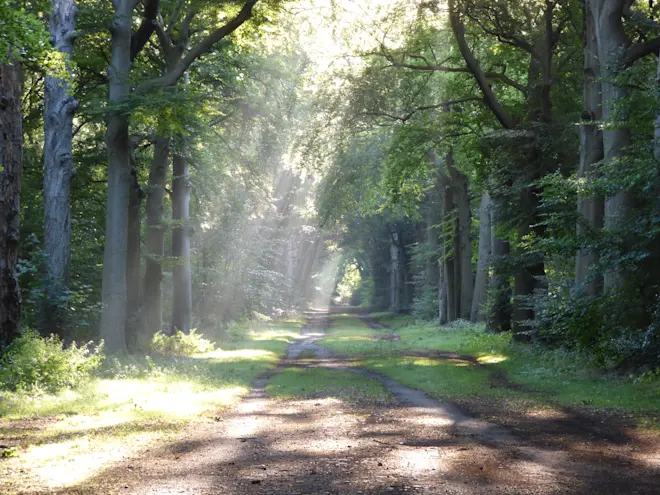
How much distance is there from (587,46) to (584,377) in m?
9.59

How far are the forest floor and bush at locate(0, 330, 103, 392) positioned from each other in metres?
3.43

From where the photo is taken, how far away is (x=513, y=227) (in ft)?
89.5

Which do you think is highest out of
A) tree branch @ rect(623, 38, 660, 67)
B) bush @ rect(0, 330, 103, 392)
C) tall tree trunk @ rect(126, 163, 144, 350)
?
tree branch @ rect(623, 38, 660, 67)

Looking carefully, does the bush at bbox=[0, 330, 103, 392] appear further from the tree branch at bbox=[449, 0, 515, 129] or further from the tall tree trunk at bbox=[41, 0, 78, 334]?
the tree branch at bbox=[449, 0, 515, 129]

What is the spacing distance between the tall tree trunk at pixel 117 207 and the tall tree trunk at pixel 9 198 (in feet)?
15.8

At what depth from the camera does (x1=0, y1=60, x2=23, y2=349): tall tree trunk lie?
50.2 ft

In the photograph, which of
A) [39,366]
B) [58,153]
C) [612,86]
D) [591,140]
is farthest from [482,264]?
[39,366]

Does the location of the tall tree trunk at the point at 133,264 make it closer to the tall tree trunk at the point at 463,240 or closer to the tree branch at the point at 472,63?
the tree branch at the point at 472,63

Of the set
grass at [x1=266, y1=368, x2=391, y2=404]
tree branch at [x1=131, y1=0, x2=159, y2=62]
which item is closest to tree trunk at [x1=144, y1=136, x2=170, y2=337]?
tree branch at [x1=131, y1=0, x2=159, y2=62]

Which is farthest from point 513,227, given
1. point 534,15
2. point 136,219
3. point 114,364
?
point 114,364

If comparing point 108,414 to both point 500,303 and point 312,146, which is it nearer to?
point 312,146

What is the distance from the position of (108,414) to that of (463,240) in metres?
29.6

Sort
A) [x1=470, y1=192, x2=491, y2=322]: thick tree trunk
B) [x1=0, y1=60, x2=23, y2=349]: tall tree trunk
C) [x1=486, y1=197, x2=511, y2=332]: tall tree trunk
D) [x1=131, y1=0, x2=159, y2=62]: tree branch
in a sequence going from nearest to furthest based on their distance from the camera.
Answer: [x1=0, y1=60, x2=23, y2=349]: tall tree trunk, [x1=131, y1=0, x2=159, y2=62]: tree branch, [x1=486, y1=197, x2=511, y2=332]: tall tree trunk, [x1=470, y1=192, x2=491, y2=322]: thick tree trunk

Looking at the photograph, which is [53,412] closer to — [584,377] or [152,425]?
[152,425]
